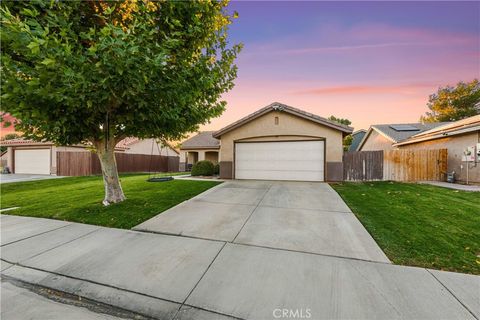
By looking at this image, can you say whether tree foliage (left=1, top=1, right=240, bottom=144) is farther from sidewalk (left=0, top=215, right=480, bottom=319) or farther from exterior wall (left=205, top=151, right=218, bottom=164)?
exterior wall (left=205, top=151, right=218, bottom=164)

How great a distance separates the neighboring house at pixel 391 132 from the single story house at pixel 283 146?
834 cm

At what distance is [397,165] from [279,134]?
20.8 feet

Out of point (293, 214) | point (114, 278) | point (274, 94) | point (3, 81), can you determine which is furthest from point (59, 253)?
point (274, 94)

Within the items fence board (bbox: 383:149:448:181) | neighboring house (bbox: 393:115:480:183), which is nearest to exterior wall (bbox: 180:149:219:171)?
fence board (bbox: 383:149:448:181)

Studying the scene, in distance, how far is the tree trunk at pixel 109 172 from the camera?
224 inches

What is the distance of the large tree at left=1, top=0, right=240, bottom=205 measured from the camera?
319 centimetres

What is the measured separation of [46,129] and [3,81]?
3.63 feet

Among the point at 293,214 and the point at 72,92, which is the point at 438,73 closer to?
the point at 293,214

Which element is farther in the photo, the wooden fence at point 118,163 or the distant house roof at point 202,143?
the distant house roof at point 202,143

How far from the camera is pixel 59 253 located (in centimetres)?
313

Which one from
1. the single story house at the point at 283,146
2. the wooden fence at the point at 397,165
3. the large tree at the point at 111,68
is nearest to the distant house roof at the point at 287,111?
the single story house at the point at 283,146

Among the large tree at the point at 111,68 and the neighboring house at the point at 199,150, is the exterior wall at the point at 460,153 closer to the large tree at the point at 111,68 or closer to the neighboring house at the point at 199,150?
the large tree at the point at 111,68
